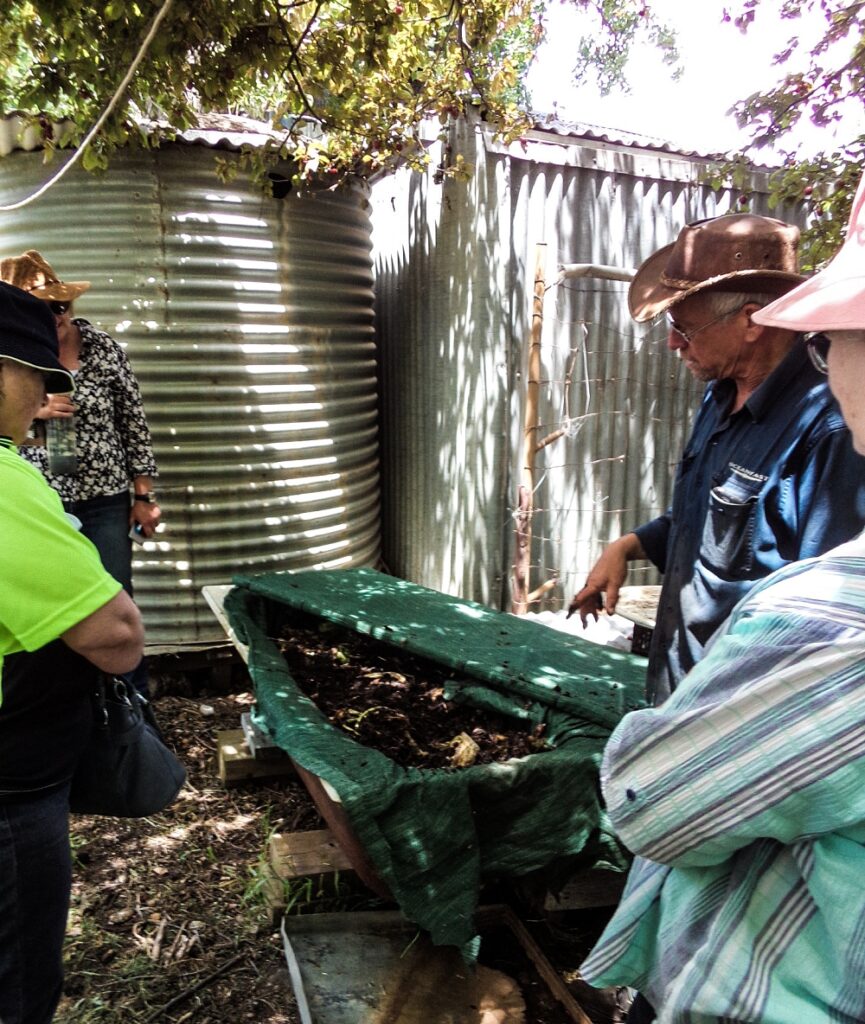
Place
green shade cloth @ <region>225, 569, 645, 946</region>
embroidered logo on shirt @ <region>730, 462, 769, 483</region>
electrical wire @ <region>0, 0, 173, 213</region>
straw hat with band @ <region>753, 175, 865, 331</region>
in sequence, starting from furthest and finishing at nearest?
electrical wire @ <region>0, 0, 173, 213</region> < green shade cloth @ <region>225, 569, 645, 946</region> < embroidered logo on shirt @ <region>730, 462, 769, 483</region> < straw hat with band @ <region>753, 175, 865, 331</region>

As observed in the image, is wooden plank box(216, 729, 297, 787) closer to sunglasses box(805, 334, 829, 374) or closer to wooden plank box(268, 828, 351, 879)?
wooden plank box(268, 828, 351, 879)

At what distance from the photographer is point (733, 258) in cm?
197

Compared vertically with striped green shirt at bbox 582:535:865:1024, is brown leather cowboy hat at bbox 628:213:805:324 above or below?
above

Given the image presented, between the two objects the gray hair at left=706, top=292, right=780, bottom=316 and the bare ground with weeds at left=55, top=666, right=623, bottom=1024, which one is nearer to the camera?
the gray hair at left=706, top=292, right=780, bottom=316

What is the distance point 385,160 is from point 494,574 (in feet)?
9.00

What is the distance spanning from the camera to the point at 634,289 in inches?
92.2

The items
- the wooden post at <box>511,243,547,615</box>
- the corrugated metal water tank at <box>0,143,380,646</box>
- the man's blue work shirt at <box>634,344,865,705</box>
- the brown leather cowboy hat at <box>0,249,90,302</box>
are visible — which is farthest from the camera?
the wooden post at <box>511,243,547,615</box>

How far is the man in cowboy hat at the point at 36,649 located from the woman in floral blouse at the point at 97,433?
1.70 meters

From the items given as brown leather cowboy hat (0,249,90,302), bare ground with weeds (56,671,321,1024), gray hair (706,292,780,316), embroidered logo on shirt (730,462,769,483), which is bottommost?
bare ground with weeds (56,671,321,1024)

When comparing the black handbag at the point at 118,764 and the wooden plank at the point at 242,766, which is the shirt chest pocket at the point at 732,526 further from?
the wooden plank at the point at 242,766

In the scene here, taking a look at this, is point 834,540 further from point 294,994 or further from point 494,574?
point 494,574

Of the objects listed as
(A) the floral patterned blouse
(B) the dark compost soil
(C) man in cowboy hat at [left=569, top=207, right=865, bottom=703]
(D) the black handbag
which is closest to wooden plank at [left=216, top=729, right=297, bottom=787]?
(B) the dark compost soil

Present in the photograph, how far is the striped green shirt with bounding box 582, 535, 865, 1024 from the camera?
79cm

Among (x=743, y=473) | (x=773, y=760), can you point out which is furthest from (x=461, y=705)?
(x=773, y=760)
